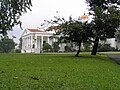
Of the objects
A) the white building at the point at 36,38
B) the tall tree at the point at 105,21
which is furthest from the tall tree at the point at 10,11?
the white building at the point at 36,38

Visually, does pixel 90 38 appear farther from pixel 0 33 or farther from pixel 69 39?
pixel 0 33

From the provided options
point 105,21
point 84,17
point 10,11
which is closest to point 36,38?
point 84,17

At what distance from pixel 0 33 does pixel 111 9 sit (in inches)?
665

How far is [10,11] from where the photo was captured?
44.2ft

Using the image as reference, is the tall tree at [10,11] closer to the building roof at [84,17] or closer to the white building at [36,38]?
the building roof at [84,17]

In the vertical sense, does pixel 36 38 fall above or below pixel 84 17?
above

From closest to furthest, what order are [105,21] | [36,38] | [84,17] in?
[105,21] < [84,17] < [36,38]

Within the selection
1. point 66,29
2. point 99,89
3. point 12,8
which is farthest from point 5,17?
point 66,29

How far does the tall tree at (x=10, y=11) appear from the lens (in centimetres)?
1288

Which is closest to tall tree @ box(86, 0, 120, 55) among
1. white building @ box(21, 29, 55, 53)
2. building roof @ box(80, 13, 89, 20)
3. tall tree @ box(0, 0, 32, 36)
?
building roof @ box(80, 13, 89, 20)

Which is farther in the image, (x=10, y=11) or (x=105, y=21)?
(x=105, y=21)

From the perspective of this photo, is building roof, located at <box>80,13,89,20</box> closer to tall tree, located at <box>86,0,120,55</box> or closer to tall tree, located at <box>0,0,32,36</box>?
tall tree, located at <box>86,0,120,55</box>

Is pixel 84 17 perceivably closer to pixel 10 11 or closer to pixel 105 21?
pixel 105 21

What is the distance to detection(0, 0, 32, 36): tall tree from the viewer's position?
1288 centimetres
